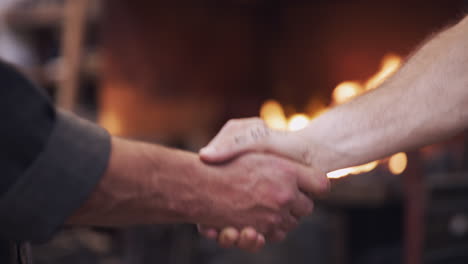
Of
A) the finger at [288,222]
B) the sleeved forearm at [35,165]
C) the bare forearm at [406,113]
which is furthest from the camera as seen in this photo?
the finger at [288,222]

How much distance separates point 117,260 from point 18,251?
0.87 metres

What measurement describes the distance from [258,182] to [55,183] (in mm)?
419

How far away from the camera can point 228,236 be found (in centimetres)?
91

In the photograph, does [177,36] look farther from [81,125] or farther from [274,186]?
[81,125]

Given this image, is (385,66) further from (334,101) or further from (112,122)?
(112,122)

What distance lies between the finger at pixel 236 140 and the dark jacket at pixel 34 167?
0.91ft

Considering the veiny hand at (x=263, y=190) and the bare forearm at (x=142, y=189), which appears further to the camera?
the veiny hand at (x=263, y=190)

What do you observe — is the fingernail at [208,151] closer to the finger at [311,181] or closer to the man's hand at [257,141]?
the man's hand at [257,141]

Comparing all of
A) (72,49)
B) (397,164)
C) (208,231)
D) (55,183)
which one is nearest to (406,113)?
(208,231)

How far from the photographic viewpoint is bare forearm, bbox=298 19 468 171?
85 centimetres

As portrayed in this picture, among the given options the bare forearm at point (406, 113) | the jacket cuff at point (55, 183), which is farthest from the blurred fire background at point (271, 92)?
the jacket cuff at point (55, 183)

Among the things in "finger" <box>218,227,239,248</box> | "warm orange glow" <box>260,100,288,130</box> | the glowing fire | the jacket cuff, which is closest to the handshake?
"finger" <box>218,227,239,248</box>

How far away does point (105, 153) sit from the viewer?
68cm

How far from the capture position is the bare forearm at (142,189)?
2.27ft
